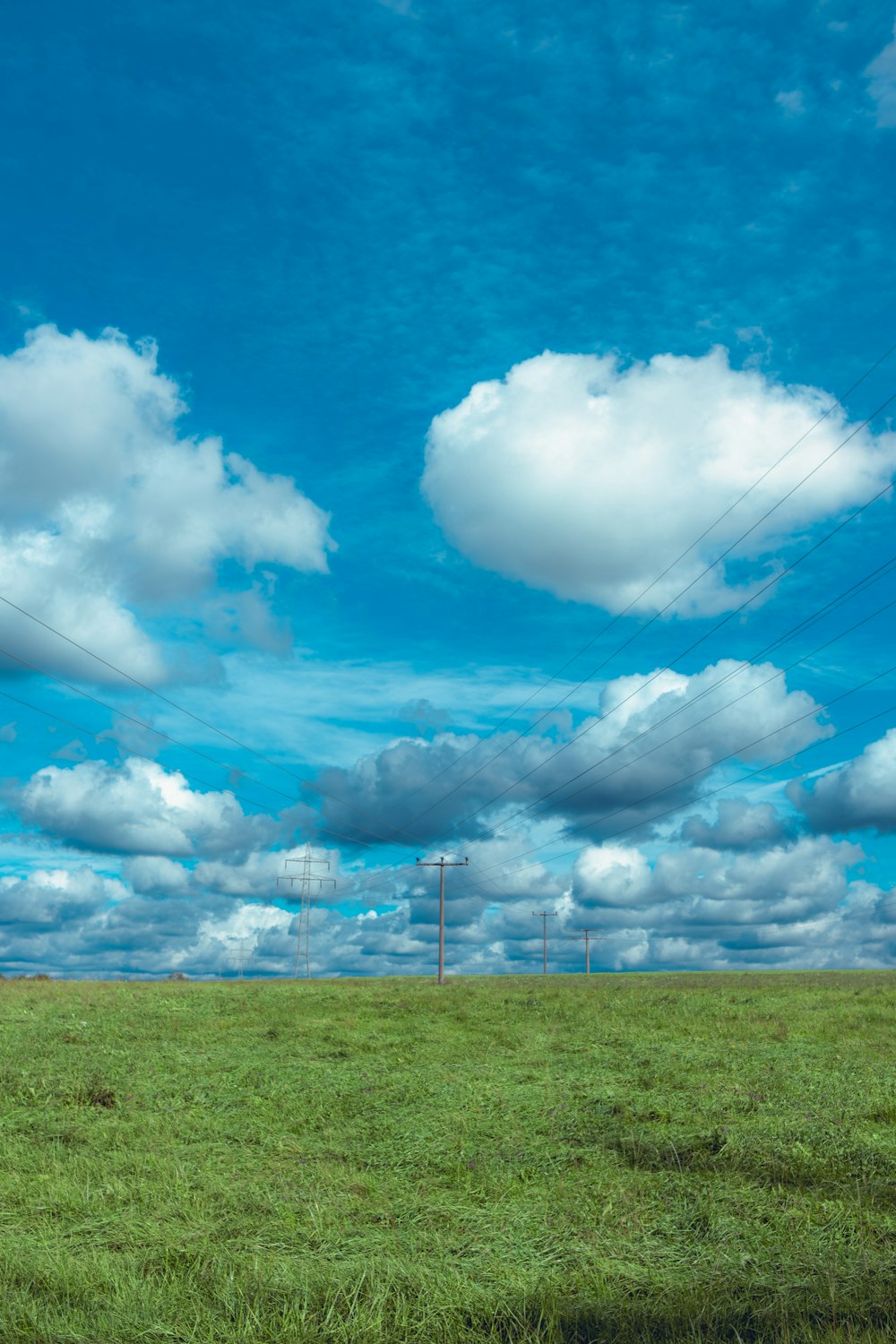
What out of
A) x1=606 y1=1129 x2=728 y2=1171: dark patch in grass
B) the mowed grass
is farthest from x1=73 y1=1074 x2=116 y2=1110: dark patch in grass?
x1=606 y1=1129 x2=728 y2=1171: dark patch in grass

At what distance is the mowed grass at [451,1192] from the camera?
682 cm

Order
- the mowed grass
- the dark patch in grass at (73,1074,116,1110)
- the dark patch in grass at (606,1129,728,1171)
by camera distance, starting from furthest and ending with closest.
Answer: the dark patch in grass at (73,1074,116,1110) < the dark patch in grass at (606,1129,728,1171) < the mowed grass

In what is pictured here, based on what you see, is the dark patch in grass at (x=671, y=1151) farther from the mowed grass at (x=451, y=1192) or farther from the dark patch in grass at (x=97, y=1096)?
the dark patch in grass at (x=97, y=1096)

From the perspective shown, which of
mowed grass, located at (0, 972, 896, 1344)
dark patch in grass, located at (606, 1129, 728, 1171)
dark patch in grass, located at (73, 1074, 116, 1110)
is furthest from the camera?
dark patch in grass, located at (73, 1074, 116, 1110)

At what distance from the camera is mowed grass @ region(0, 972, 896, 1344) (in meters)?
6.82

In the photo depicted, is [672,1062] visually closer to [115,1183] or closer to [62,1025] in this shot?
[115,1183]

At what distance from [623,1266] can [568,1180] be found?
283 cm

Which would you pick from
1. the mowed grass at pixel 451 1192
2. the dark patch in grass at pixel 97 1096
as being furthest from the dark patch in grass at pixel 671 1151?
the dark patch in grass at pixel 97 1096

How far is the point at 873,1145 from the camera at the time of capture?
10.9 meters

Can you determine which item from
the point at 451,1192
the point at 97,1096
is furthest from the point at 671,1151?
the point at 97,1096

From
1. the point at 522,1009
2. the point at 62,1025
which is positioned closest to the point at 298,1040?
the point at 62,1025

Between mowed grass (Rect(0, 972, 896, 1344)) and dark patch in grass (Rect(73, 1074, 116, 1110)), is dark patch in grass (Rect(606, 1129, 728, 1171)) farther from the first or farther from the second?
dark patch in grass (Rect(73, 1074, 116, 1110))

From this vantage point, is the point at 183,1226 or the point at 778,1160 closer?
the point at 183,1226

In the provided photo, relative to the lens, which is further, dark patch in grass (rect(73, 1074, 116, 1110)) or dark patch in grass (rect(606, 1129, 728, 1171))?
dark patch in grass (rect(73, 1074, 116, 1110))
